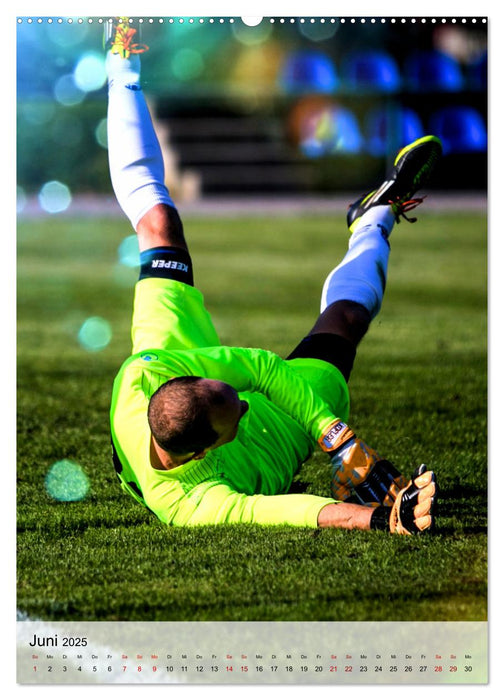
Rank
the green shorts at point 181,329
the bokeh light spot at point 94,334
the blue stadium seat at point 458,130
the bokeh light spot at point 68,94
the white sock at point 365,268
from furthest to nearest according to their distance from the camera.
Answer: the bokeh light spot at point 68,94 < the bokeh light spot at point 94,334 < the blue stadium seat at point 458,130 < the white sock at point 365,268 < the green shorts at point 181,329

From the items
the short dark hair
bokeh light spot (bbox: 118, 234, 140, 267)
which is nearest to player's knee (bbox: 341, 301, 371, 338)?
the short dark hair

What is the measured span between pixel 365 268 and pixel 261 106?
14557 millimetres

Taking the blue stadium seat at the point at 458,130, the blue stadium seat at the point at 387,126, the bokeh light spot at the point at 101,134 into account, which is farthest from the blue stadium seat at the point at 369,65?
the bokeh light spot at the point at 101,134

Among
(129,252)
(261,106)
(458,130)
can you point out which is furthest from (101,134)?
(458,130)

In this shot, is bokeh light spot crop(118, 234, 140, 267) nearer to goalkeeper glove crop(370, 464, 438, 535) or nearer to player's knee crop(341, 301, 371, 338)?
player's knee crop(341, 301, 371, 338)

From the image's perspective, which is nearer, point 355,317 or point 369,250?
point 355,317

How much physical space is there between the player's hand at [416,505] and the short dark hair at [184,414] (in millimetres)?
585

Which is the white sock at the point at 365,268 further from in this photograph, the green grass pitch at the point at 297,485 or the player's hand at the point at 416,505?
the player's hand at the point at 416,505

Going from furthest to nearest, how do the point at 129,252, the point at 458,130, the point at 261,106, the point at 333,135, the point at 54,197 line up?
the point at 261,106 < the point at 54,197 < the point at 333,135 < the point at 129,252 < the point at 458,130

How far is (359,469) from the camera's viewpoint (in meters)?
3.21

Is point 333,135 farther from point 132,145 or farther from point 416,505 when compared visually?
point 416,505

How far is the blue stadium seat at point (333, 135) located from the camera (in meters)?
14.7

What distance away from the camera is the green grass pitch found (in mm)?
3053

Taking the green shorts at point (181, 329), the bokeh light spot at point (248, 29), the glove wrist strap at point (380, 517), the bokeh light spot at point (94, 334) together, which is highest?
the bokeh light spot at point (248, 29)
